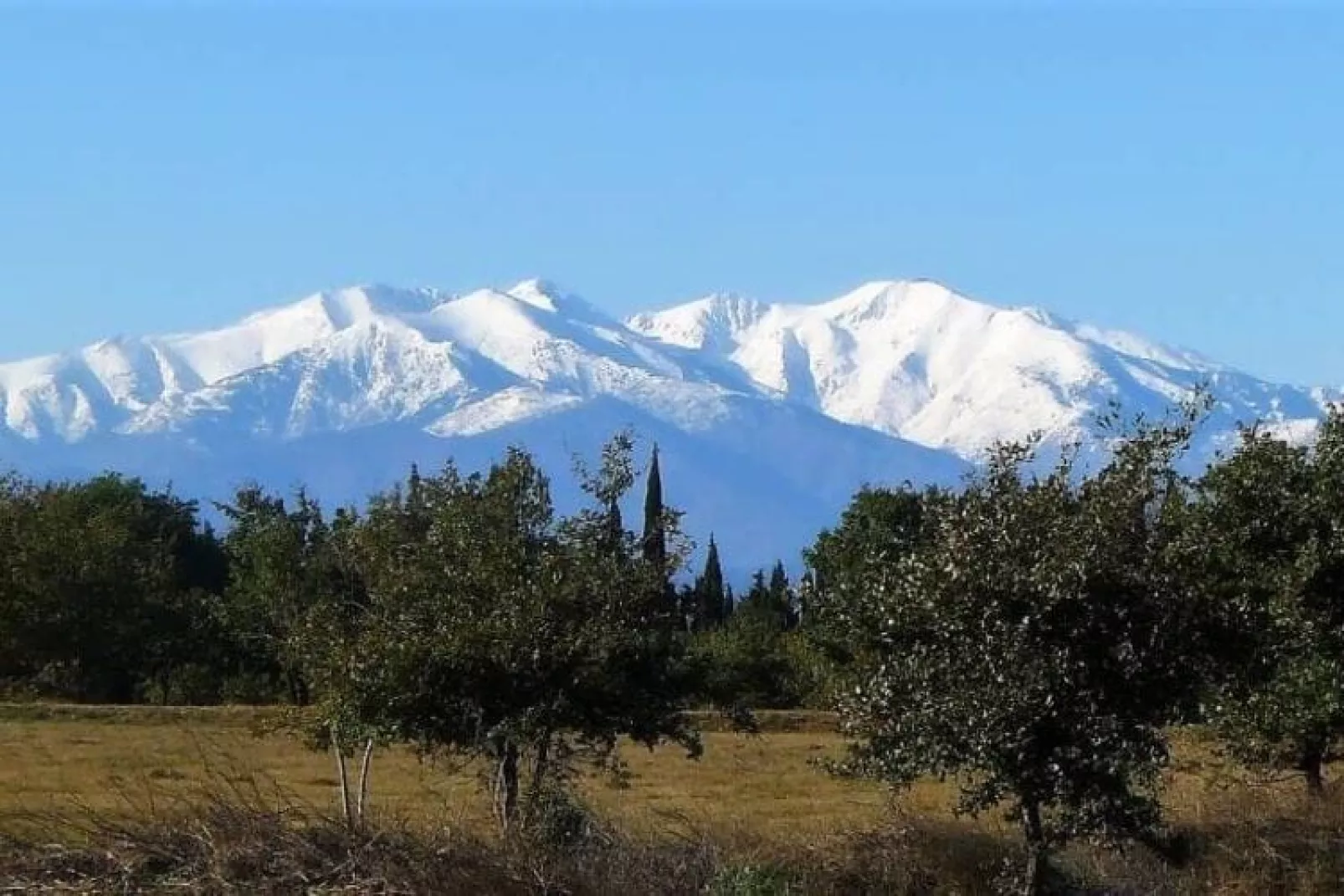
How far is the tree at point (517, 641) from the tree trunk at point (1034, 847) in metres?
5.79

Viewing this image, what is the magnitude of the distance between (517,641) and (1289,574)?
10.6m

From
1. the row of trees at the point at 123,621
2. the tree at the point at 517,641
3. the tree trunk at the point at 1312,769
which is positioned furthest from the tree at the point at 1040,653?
the row of trees at the point at 123,621

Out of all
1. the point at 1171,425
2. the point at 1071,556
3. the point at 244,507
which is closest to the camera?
the point at 1071,556

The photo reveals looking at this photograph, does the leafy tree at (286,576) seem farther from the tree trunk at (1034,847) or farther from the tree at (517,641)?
the tree trunk at (1034,847)

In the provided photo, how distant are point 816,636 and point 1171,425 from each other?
47005 mm

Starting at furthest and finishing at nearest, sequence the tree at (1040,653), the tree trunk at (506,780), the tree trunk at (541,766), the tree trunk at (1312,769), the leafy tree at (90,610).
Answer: the leafy tree at (90,610)
the tree trunk at (1312,769)
the tree trunk at (506,780)
the tree trunk at (541,766)
the tree at (1040,653)

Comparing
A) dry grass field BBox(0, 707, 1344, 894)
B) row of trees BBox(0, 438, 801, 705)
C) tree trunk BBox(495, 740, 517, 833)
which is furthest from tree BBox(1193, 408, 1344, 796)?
row of trees BBox(0, 438, 801, 705)

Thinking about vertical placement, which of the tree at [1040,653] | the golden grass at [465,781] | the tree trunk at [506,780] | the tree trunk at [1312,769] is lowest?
the golden grass at [465,781]

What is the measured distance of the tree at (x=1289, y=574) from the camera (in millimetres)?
24047

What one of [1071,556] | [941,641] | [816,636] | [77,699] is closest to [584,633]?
[941,641]

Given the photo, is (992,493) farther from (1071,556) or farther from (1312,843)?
(1312,843)

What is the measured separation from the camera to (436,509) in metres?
24.5

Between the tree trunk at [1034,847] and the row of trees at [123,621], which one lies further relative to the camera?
the row of trees at [123,621]

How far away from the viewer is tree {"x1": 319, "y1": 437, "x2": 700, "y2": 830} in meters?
22.3
